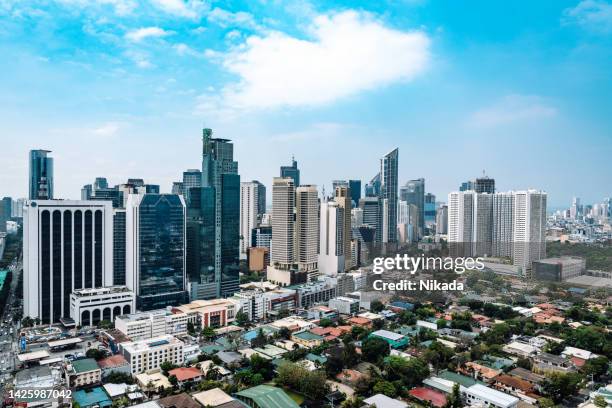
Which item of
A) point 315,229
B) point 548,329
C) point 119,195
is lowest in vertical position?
point 548,329

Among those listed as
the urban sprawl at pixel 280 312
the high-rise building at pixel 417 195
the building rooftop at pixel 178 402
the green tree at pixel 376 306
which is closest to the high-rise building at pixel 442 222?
the high-rise building at pixel 417 195

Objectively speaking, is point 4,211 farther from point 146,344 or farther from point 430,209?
point 430,209

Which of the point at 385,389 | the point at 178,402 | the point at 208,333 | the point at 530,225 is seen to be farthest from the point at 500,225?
the point at 178,402

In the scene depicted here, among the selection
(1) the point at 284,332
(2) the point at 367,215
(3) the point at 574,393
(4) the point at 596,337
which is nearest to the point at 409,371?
(3) the point at 574,393

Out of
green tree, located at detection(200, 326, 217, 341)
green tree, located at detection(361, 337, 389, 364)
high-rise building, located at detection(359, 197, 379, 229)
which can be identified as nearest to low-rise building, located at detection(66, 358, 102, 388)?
green tree, located at detection(200, 326, 217, 341)

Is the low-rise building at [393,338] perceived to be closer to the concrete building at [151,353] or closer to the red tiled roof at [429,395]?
the red tiled roof at [429,395]

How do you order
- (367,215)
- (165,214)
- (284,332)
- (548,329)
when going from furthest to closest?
(367,215)
(165,214)
(548,329)
(284,332)

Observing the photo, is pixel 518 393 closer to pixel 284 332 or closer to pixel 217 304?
pixel 284 332
